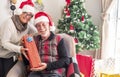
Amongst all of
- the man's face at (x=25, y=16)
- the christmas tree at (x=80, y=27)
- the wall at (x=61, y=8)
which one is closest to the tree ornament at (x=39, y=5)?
the wall at (x=61, y=8)

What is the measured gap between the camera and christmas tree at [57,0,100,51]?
302cm

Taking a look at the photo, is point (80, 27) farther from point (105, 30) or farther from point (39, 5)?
point (39, 5)

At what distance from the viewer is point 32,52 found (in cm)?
229

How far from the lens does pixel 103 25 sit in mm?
3371

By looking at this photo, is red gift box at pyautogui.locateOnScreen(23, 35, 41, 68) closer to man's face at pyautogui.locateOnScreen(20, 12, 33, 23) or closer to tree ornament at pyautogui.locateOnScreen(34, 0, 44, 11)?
man's face at pyautogui.locateOnScreen(20, 12, 33, 23)

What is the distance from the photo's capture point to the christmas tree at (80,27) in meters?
3.02

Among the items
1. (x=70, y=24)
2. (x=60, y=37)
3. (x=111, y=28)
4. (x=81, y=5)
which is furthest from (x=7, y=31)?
(x=111, y=28)

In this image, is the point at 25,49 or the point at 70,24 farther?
the point at 70,24

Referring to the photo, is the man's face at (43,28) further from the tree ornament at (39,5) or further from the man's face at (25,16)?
the tree ornament at (39,5)

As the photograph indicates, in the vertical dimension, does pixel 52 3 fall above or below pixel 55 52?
above

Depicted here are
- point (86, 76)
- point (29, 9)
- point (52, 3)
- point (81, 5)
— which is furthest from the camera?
point (52, 3)

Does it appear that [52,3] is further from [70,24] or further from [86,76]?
[86,76]

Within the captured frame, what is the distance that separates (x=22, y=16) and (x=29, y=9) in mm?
133

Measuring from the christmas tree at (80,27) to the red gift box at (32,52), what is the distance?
0.87 m
